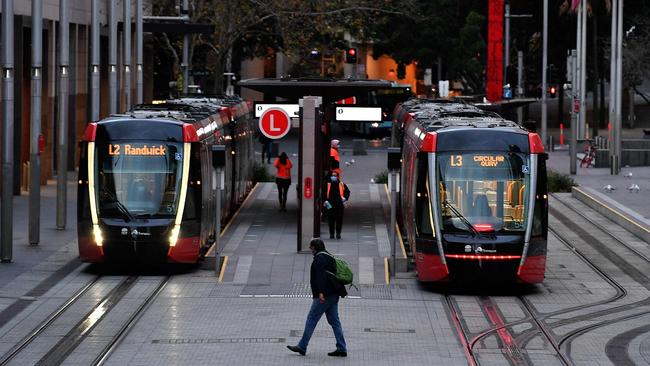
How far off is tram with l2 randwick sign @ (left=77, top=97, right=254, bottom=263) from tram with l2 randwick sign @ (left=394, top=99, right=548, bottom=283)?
407 centimetres

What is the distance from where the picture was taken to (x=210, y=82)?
8319cm

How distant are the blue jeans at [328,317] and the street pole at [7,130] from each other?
982cm

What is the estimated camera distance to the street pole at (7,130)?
2669 centimetres

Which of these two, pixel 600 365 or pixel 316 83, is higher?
pixel 316 83

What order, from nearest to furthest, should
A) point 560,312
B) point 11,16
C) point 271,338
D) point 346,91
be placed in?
point 271,338, point 560,312, point 11,16, point 346,91

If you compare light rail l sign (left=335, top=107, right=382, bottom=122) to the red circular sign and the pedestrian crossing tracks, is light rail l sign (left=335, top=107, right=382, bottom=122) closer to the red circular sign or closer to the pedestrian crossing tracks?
the pedestrian crossing tracks

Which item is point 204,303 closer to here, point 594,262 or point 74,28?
point 594,262

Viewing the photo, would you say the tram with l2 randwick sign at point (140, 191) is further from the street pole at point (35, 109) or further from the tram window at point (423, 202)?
the tram window at point (423, 202)

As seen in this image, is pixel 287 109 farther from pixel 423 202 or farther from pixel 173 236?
pixel 423 202

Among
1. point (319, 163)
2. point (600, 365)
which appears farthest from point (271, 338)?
point (319, 163)

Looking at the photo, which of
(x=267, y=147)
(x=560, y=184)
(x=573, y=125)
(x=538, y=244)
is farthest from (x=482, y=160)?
(x=267, y=147)

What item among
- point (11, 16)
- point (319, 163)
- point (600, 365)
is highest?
point (11, 16)

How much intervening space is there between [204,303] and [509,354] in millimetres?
5854

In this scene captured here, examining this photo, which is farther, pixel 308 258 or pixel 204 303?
pixel 308 258
